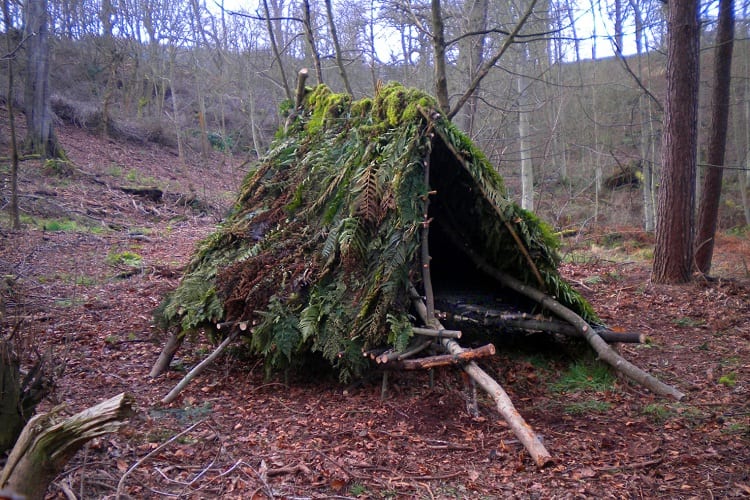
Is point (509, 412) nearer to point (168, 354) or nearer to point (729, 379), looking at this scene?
point (729, 379)

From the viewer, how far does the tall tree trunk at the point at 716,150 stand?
373 inches

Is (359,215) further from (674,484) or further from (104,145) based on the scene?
(104,145)

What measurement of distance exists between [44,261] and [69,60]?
20.2 metres

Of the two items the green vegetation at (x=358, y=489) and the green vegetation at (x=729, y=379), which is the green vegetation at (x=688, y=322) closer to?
the green vegetation at (x=729, y=379)

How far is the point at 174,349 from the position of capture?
591 cm

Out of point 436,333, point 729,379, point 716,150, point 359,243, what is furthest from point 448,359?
point 716,150

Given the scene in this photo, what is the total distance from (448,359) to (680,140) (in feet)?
19.9

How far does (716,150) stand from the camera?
9906mm

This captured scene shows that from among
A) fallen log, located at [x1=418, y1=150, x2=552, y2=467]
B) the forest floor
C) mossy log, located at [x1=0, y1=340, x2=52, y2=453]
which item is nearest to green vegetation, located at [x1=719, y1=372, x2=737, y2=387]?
the forest floor

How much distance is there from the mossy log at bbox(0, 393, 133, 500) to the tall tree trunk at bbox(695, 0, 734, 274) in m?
9.26

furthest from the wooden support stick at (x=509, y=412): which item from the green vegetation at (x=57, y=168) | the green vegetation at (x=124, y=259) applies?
the green vegetation at (x=57, y=168)

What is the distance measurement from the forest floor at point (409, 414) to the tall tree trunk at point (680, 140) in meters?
0.58

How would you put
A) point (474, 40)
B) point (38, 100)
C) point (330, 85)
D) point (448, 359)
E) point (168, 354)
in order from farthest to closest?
point (330, 85)
point (38, 100)
point (474, 40)
point (168, 354)
point (448, 359)

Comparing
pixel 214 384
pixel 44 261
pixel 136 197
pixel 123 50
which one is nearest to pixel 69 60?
pixel 123 50
